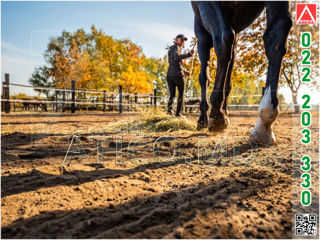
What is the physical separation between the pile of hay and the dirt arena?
5.56 feet

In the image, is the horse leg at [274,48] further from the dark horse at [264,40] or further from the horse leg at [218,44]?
the horse leg at [218,44]

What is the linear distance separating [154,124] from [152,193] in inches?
122

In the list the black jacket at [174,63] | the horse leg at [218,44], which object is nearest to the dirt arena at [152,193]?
the horse leg at [218,44]

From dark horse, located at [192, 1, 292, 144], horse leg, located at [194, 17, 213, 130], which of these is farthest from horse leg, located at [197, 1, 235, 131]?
horse leg, located at [194, 17, 213, 130]

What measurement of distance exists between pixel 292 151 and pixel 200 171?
121 cm

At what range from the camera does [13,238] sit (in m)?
0.92

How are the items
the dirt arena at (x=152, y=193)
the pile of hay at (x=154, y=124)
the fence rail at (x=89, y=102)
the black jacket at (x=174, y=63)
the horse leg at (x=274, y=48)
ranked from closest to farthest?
1. the dirt arena at (x=152, y=193)
2. the horse leg at (x=274, y=48)
3. the pile of hay at (x=154, y=124)
4. the black jacket at (x=174, y=63)
5. the fence rail at (x=89, y=102)

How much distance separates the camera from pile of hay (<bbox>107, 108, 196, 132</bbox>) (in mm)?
4082

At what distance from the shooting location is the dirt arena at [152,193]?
975 mm

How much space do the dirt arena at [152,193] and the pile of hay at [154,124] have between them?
5.56 feet

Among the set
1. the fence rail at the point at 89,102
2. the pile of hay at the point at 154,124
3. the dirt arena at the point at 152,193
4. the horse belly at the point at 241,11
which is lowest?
the dirt arena at the point at 152,193

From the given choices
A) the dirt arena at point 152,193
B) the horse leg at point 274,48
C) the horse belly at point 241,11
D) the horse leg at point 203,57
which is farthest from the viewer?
the horse leg at point 203,57

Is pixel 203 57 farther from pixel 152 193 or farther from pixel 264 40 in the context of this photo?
pixel 152 193

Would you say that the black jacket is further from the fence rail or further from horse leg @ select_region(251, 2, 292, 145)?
horse leg @ select_region(251, 2, 292, 145)
